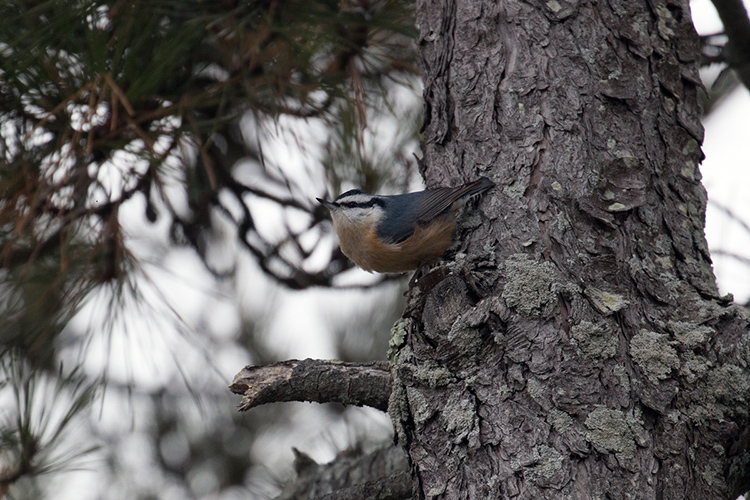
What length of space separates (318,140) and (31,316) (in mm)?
1278

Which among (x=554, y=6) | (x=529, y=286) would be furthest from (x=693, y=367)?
(x=554, y=6)

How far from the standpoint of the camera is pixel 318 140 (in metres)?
3.10

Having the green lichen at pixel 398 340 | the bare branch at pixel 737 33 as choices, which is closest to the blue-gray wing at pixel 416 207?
the green lichen at pixel 398 340

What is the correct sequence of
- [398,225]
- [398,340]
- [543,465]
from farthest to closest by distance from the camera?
[398,225], [398,340], [543,465]

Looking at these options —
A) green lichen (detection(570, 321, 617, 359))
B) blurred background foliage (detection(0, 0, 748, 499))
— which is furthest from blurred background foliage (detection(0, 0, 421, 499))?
green lichen (detection(570, 321, 617, 359))

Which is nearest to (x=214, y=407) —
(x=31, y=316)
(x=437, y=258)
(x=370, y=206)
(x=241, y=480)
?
(x=241, y=480)

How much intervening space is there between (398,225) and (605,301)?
0.94m

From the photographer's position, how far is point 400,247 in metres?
2.51

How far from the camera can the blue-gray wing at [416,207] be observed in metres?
2.08

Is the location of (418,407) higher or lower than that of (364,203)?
lower

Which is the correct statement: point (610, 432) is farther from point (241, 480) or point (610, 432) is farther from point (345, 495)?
point (241, 480)

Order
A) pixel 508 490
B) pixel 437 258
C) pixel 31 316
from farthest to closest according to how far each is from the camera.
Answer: pixel 31 316
pixel 437 258
pixel 508 490

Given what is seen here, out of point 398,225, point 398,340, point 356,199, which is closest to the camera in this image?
point 398,340

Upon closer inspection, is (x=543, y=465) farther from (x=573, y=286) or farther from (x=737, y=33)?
(x=737, y=33)
